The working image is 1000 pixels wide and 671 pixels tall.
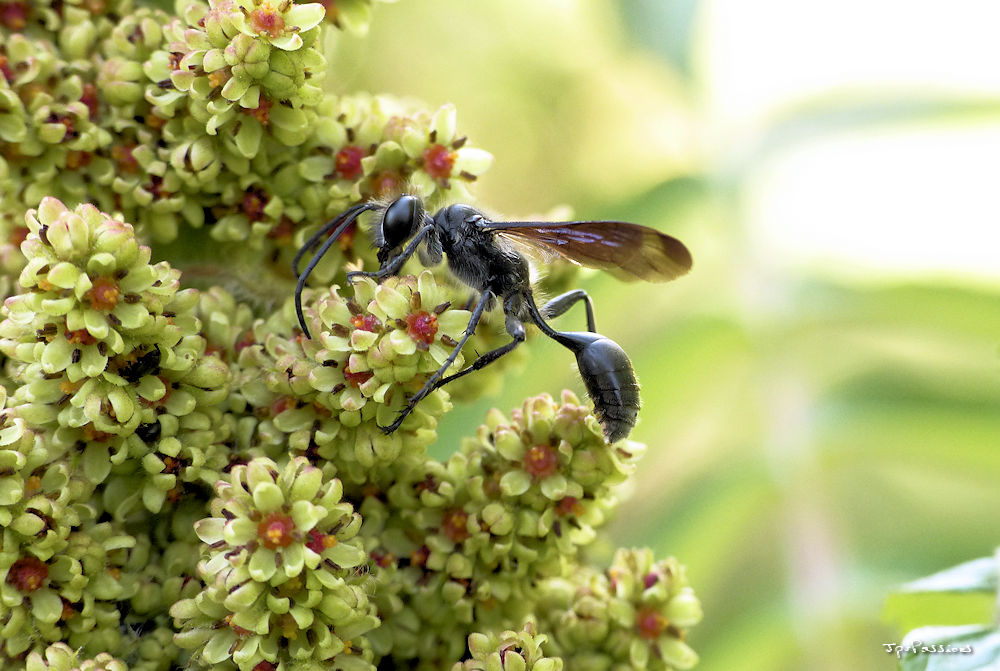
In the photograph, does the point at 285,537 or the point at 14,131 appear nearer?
the point at 285,537

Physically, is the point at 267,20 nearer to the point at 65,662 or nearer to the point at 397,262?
the point at 397,262

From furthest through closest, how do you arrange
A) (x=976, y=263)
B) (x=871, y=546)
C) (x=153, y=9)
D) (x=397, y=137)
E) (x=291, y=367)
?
(x=976, y=263), (x=871, y=546), (x=153, y=9), (x=397, y=137), (x=291, y=367)

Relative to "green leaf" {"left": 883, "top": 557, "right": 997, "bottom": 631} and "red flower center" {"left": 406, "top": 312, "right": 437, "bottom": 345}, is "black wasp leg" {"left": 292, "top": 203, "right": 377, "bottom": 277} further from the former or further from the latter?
"green leaf" {"left": 883, "top": 557, "right": 997, "bottom": 631}

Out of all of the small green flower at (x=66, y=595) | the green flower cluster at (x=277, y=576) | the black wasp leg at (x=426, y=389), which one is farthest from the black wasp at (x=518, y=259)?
the small green flower at (x=66, y=595)

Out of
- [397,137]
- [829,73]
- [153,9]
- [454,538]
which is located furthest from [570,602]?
[829,73]

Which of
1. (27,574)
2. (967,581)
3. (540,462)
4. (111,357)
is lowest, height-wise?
(27,574)

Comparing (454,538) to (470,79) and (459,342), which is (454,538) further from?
(470,79)

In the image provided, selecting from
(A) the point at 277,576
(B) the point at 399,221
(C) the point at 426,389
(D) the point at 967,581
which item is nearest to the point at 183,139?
(B) the point at 399,221
